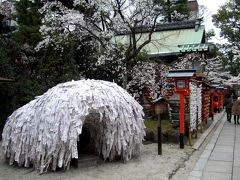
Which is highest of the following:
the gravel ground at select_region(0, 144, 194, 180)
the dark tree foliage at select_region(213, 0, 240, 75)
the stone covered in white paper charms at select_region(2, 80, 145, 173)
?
the dark tree foliage at select_region(213, 0, 240, 75)

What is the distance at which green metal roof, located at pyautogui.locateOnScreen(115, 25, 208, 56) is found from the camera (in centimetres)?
1952

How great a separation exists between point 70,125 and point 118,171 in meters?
1.59

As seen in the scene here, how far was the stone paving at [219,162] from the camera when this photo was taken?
7370 millimetres

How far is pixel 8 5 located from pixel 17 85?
26.0 feet

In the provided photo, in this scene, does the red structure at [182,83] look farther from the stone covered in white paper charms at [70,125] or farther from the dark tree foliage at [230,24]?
the dark tree foliage at [230,24]

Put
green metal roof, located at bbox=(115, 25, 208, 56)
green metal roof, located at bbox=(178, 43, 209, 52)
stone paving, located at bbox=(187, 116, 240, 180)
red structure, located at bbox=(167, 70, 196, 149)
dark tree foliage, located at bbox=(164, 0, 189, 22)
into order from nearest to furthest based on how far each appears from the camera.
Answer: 1. stone paving, located at bbox=(187, 116, 240, 180)
2. red structure, located at bbox=(167, 70, 196, 149)
3. green metal roof, located at bbox=(178, 43, 209, 52)
4. green metal roof, located at bbox=(115, 25, 208, 56)
5. dark tree foliage, located at bbox=(164, 0, 189, 22)

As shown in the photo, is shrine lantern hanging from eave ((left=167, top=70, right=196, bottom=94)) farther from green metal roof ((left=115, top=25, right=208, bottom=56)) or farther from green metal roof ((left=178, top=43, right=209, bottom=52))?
green metal roof ((left=115, top=25, right=208, bottom=56))

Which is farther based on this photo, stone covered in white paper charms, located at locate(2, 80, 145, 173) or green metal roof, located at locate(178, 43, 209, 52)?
green metal roof, located at locate(178, 43, 209, 52)

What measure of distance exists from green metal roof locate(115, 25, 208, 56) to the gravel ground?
1124 centimetres

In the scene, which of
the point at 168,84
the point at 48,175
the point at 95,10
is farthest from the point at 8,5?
the point at 48,175

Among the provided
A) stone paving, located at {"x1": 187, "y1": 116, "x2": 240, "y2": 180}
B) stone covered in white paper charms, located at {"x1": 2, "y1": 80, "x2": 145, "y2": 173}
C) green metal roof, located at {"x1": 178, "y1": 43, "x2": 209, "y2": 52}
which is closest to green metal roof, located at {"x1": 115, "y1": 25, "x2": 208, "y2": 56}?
green metal roof, located at {"x1": 178, "y1": 43, "x2": 209, "y2": 52}

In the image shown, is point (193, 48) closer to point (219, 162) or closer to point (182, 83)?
point (182, 83)

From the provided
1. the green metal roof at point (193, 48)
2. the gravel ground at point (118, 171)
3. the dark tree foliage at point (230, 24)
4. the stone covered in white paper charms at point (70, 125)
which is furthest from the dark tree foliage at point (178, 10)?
the stone covered in white paper charms at point (70, 125)

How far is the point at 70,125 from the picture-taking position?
7.17 m
